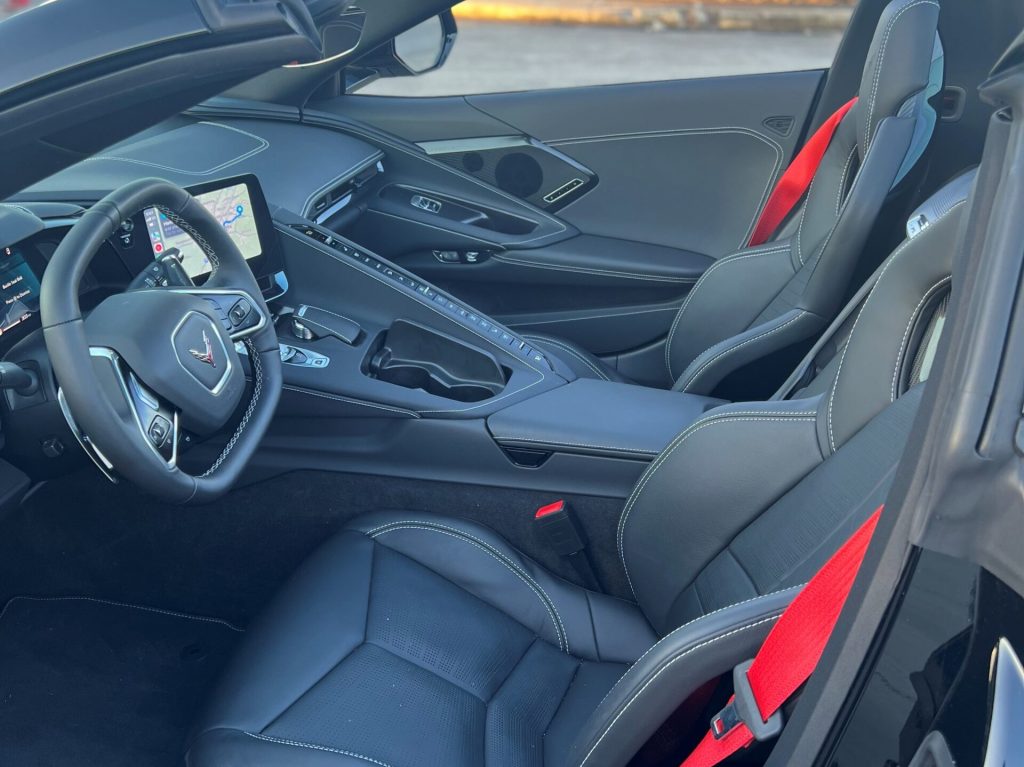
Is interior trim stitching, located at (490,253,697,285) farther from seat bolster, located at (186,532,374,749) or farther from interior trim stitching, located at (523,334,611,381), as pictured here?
seat bolster, located at (186,532,374,749)

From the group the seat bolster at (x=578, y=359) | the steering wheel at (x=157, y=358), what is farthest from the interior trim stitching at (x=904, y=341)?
the seat bolster at (x=578, y=359)

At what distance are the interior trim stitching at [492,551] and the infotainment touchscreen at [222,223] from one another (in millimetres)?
524

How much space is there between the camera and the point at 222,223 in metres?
1.88

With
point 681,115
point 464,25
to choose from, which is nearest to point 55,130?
point 681,115

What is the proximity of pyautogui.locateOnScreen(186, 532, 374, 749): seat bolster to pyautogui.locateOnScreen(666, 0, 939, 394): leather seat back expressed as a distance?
84 cm

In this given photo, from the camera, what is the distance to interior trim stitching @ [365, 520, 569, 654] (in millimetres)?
1612

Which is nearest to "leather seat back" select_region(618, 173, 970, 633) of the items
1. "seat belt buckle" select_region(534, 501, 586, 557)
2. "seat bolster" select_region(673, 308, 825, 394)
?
"seat belt buckle" select_region(534, 501, 586, 557)

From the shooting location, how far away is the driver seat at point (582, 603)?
122cm

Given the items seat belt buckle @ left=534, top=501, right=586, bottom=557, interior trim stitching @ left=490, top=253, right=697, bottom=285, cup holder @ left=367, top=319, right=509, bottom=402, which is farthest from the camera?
interior trim stitching @ left=490, top=253, right=697, bottom=285

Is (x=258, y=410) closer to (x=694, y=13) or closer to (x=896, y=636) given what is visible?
(x=896, y=636)

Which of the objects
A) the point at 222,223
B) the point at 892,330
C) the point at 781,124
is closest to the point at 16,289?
the point at 222,223

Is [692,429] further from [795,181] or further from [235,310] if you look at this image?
[795,181]

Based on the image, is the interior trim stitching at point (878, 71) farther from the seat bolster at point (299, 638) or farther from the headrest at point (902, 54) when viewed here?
the seat bolster at point (299, 638)

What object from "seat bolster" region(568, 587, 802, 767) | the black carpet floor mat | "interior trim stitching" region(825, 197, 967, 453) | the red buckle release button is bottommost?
the black carpet floor mat
